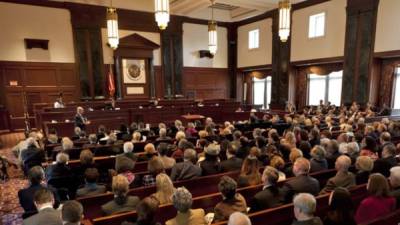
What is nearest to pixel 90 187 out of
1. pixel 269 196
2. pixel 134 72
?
pixel 269 196

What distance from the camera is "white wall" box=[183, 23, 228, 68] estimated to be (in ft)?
45.7

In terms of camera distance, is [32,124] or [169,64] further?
[169,64]

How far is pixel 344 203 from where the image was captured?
183 cm

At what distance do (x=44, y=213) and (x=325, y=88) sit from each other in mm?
11726

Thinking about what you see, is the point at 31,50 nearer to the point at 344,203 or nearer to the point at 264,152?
the point at 264,152

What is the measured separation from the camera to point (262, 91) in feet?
48.5

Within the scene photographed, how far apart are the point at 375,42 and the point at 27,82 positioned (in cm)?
1308

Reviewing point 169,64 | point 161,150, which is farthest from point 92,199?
point 169,64

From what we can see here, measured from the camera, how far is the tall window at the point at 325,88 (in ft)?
36.3

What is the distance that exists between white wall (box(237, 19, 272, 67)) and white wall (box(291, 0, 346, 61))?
4.82 feet

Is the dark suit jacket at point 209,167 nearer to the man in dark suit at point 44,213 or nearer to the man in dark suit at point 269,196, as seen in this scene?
the man in dark suit at point 269,196

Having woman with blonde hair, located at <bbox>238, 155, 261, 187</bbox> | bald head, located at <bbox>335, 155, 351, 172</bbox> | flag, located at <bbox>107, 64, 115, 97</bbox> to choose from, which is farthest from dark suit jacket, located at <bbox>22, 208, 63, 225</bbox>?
flag, located at <bbox>107, 64, 115, 97</bbox>

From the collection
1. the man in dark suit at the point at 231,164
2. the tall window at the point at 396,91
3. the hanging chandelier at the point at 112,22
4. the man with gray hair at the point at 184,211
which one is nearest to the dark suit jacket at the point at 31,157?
the man in dark suit at the point at 231,164

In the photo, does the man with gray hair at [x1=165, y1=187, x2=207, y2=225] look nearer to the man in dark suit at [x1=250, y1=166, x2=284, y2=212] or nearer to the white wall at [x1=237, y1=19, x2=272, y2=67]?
the man in dark suit at [x1=250, y1=166, x2=284, y2=212]
